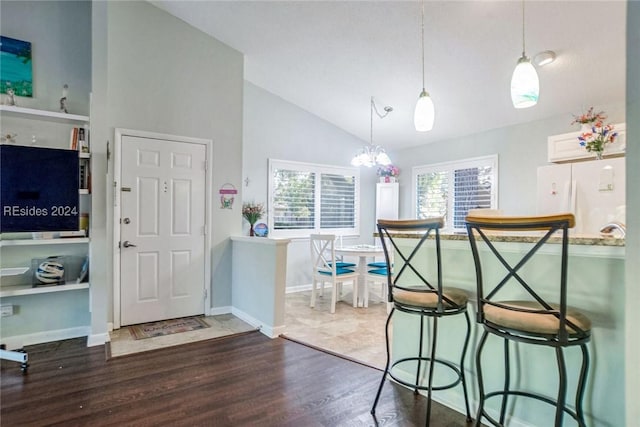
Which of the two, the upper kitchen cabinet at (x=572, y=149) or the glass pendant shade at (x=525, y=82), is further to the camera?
the upper kitchen cabinet at (x=572, y=149)

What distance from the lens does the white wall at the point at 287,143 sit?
5.27 meters

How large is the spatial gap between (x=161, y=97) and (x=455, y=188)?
14.6 ft

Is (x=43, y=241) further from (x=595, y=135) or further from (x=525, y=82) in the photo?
(x=595, y=135)

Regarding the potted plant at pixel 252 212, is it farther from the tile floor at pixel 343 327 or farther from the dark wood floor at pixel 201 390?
the dark wood floor at pixel 201 390

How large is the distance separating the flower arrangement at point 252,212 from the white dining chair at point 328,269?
0.81m

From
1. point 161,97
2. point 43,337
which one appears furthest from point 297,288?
point 161,97

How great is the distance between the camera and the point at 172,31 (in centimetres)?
389

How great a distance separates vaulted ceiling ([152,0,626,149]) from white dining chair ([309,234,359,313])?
84.1 inches

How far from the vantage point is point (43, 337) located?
317 centimetres

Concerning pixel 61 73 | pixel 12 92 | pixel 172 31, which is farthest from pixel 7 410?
pixel 172 31

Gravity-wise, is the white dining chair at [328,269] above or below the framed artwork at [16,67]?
below

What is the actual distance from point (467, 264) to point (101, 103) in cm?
335

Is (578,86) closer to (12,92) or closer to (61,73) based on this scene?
(61,73)

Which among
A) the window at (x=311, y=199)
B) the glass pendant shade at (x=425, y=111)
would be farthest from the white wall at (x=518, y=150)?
the glass pendant shade at (x=425, y=111)
